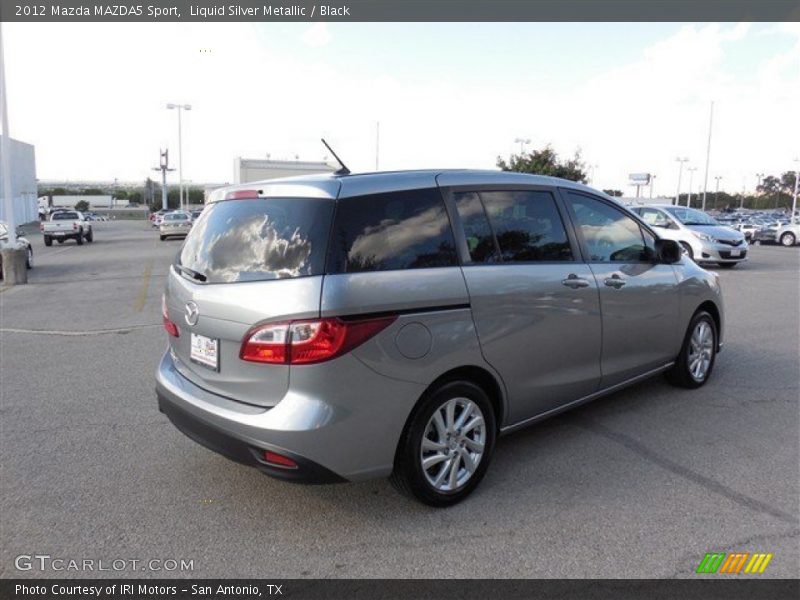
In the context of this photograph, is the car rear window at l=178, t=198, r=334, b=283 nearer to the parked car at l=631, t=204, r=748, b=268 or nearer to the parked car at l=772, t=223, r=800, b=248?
the parked car at l=631, t=204, r=748, b=268

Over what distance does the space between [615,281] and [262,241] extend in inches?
104

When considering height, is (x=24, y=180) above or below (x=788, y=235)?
above

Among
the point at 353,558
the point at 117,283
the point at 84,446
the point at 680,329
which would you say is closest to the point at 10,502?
the point at 84,446

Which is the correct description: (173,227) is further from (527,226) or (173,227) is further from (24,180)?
(24,180)

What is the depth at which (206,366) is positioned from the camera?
345cm

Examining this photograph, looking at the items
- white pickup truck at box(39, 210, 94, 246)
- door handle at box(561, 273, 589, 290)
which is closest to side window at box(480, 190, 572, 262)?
door handle at box(561, 273, 589, 290)

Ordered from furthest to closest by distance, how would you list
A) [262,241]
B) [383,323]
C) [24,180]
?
[24,180] → [262,241] → [383,323]

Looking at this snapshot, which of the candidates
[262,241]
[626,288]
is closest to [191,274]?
[262,241]

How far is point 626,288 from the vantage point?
468 centimetres

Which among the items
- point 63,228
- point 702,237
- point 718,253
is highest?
point 702,237

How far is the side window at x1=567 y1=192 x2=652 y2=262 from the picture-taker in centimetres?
453

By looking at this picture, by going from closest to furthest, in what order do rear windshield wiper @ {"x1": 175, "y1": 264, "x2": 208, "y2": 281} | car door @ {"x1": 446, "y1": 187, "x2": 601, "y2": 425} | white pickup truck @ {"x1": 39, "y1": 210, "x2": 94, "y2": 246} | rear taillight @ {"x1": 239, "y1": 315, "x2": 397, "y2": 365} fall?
1. rear taillight @ {"x1": 239, "y1": 315, "x2": 397, "y2": 365}
2. rear windshield wiper @ {"x1": 175, "y1": 264, "x2": 208, "y2": 281}
3. car door @ {"x1": 446, "y1": 187, "x2": 601, "y2": 425}
4. white pickup truck @ {"x1": 39, "y1": 210, "x2": 94, "y2": 246}

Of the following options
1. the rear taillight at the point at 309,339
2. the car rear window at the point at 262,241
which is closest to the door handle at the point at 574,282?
the rear taillight at the point at 309,339
